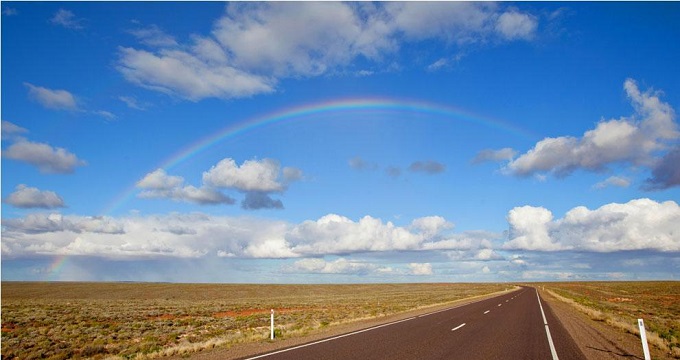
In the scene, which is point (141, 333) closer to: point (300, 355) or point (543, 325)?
point (300, 355)

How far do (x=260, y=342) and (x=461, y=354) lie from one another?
6.48 metres

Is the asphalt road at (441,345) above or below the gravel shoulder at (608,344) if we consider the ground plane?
above

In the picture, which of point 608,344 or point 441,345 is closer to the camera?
point 441,345

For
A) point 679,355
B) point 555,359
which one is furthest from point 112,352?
point 679,355

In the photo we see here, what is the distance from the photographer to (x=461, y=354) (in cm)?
1066

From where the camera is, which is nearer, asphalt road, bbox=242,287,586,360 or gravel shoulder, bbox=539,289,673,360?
asphalt road, bbox=242,287,586,360

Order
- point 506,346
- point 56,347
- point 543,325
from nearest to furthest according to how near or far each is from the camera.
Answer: point 506,346
point 56,347
point 543,325

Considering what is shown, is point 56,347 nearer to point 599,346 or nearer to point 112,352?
point 112,352

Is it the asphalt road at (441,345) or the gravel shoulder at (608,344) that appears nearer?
the asphalt road at (441,345)

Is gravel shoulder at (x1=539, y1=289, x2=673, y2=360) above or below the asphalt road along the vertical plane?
below

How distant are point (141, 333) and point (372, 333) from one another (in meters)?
13.1

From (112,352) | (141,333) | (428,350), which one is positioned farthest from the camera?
(141,333)

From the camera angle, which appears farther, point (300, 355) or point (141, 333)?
point (141, 333)

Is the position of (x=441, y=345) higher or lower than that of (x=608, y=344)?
higher
